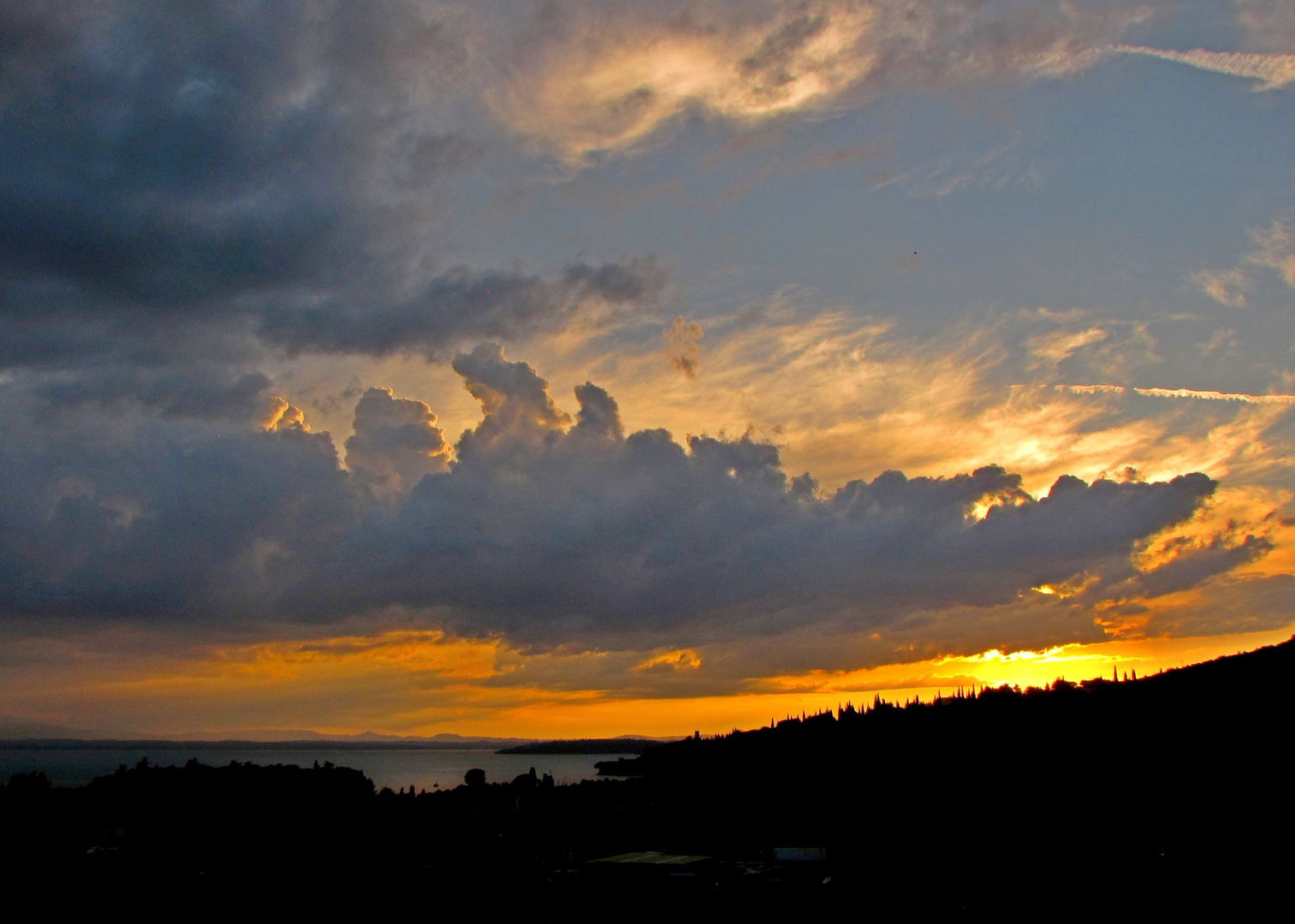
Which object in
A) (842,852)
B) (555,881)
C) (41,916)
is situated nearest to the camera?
(41,916)

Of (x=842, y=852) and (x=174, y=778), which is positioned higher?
(x=174, y=778)

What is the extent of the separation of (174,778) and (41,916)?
99.1 m

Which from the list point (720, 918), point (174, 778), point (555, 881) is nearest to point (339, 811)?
point (174, 778)

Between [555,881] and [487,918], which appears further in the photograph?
[555,881]

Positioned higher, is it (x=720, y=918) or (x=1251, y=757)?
(x=1251, y=757)

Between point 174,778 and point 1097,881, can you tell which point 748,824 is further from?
point 174,778

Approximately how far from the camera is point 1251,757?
624ft

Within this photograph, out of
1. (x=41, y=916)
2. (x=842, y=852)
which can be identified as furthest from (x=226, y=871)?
(x=842, y=852)

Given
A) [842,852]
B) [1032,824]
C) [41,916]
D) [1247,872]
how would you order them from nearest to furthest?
[41,916]
[1247,872]
[842,852]
[1032,824]

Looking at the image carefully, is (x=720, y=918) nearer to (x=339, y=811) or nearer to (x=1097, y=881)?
(x=1097, y=881)

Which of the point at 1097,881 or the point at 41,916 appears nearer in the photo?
the point at 41,916

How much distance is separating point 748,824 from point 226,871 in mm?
108553

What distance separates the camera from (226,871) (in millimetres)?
113750

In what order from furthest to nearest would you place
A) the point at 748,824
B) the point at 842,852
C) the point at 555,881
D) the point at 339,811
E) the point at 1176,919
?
the point at 748,824, the point at 339,811, the point at 842,852, the point at 555,881, the point at 1176,919
